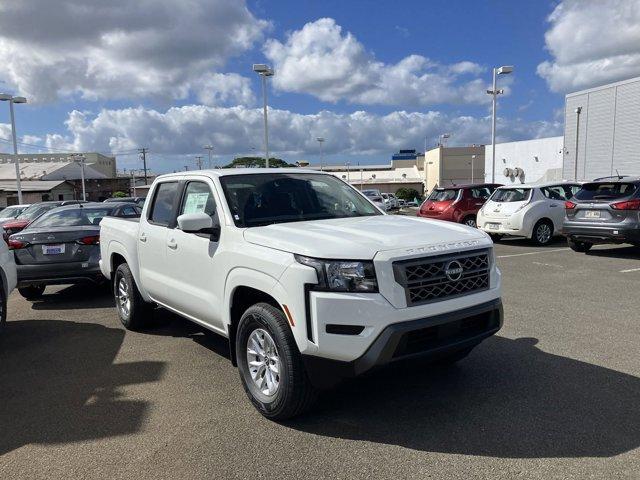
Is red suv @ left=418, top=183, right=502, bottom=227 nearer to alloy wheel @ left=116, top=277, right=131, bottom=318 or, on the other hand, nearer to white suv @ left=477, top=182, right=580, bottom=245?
white suv @ left=477, top=182, right=580, bottom=245

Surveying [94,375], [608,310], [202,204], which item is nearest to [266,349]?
[202,204]

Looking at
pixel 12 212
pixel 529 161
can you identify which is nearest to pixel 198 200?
pixel 12 212

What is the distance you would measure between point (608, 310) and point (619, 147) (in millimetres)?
21992

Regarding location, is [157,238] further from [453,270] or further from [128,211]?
[128,211]

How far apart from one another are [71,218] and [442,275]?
7.69 m

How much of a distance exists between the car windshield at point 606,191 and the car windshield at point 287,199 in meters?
7.93

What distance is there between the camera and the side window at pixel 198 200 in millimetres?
4793

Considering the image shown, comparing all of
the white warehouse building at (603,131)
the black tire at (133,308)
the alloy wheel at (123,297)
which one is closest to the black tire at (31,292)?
the alloy wheel at (123,297)

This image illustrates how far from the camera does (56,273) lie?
25.7 feet

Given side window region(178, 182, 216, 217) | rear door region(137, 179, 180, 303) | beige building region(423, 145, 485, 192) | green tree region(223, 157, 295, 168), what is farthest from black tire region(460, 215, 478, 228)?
beige building region(423, 145, 485, 192)

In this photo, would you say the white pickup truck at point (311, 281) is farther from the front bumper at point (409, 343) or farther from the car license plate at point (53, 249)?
the car license plate at point (53, 249)

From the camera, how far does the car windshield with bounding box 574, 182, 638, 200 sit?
10844 millimetres

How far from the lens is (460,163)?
223 ft

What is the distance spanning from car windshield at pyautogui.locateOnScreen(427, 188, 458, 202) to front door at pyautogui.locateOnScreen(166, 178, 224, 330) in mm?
12199
